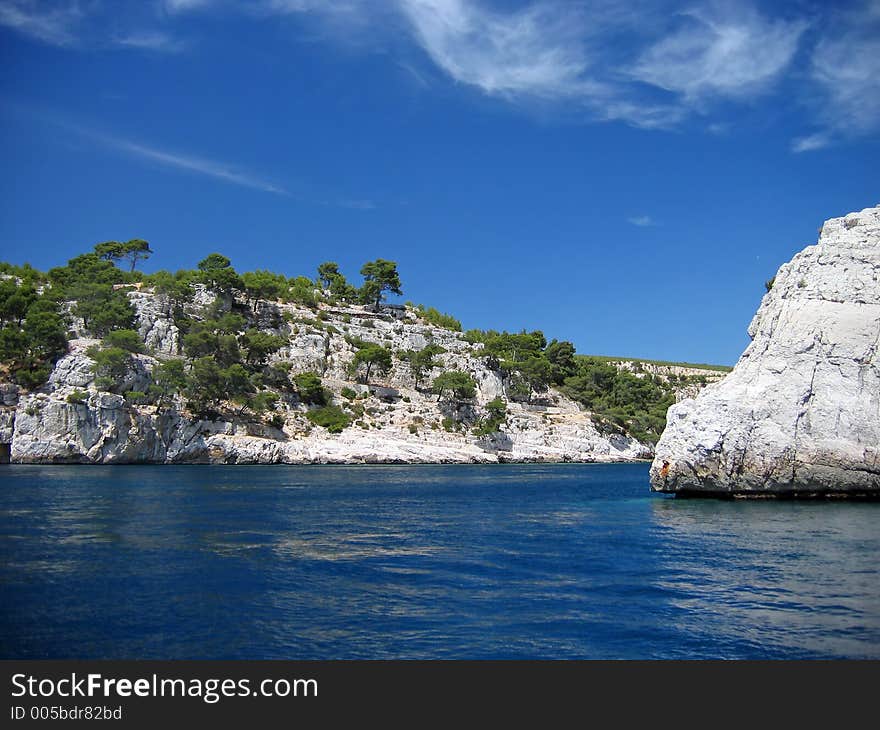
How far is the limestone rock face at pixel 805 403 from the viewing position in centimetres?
3138

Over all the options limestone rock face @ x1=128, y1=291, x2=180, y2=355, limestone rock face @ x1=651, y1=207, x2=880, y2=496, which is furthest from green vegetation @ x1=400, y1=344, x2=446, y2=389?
limestone rock face @ x1=651, y1=207, x2=880, y2=496

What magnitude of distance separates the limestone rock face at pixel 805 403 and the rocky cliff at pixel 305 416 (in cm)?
5109

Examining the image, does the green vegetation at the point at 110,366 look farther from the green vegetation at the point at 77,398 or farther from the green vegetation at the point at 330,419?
the green vegetation at the point at 330,419

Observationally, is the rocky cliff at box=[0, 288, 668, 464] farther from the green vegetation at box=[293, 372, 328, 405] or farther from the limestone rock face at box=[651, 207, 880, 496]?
the limestone rock face at box=[651, 207, 880, 496]

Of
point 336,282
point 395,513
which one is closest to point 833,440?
point 395,513

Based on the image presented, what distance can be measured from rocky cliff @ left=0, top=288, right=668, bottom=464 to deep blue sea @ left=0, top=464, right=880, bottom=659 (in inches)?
1411

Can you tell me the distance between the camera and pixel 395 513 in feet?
103

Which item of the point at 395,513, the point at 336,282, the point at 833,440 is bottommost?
the point at 395,513

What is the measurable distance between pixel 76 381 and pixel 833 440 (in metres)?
65.7

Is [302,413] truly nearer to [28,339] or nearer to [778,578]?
[28,339]

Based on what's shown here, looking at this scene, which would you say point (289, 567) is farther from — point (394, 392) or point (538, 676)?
point (394, 392)

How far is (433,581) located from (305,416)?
70.2 meters

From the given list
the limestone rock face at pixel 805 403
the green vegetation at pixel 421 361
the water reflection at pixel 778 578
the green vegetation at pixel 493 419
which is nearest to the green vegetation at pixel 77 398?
the green vegetation at pixel 493 419

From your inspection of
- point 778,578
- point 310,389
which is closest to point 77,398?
point 310,389
